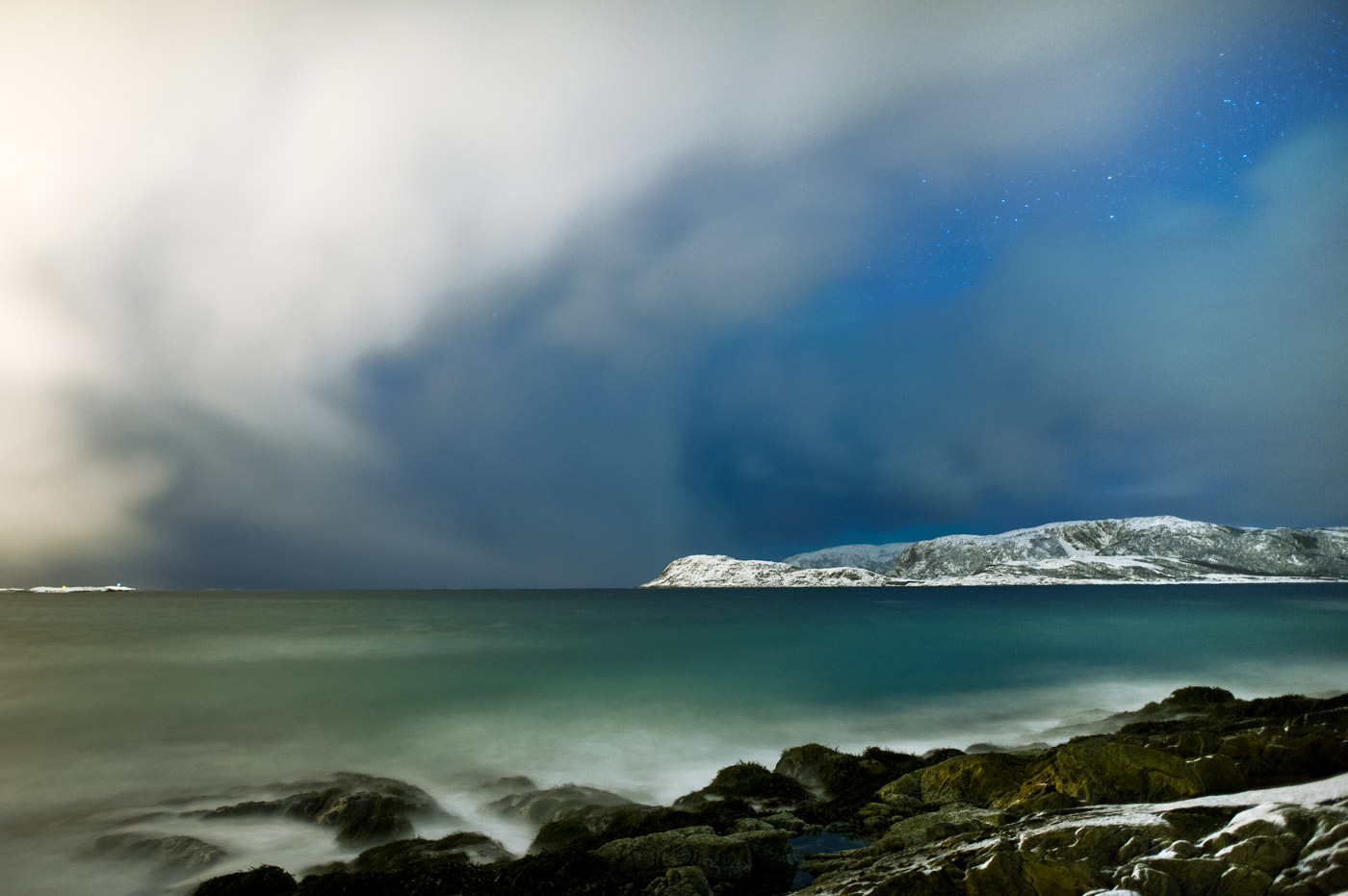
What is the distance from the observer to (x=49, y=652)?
4022 centimetres

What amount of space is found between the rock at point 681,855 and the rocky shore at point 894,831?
0.09 ft

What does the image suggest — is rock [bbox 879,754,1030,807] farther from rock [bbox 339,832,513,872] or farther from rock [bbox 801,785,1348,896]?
rock [bbox 339,832,513,872]

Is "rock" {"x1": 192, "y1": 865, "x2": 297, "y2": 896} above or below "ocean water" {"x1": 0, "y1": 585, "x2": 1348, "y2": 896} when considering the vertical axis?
above

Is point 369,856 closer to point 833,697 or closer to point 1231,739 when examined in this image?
point 1231,739

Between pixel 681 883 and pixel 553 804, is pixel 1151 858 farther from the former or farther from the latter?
pixel 553 804

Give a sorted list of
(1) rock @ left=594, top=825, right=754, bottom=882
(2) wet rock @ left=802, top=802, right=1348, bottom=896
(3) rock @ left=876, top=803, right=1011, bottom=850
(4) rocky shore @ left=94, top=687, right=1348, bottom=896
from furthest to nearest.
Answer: (3) rock @ left=876, top=803, right=1011, bottom=850, (1) rock @ left=594, top=825, right=754, bottom=882, (4) rocky shore @ left=94, top=687, right=1348, bottom=896, (2) wet rock @ left=802, top=802, right=1348, bottom=896

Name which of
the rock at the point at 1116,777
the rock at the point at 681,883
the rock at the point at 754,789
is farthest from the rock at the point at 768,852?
the rock at the point at 1116,777

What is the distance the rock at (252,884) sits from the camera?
8.09 m

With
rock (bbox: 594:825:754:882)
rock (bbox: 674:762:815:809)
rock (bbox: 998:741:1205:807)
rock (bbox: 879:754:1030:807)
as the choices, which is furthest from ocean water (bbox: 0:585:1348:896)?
rock (bbox: 998:741:1205:807)

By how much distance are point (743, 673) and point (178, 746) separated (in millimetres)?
22452

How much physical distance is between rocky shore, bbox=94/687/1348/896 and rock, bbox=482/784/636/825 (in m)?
0.04

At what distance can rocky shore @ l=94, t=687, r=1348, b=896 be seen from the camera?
242 inches

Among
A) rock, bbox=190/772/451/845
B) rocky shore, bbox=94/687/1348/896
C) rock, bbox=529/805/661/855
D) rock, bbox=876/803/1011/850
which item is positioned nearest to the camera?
rocky shore, bbox=94/687/1348/896

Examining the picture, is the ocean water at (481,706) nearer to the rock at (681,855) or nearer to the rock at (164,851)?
the rock at (164,851)
